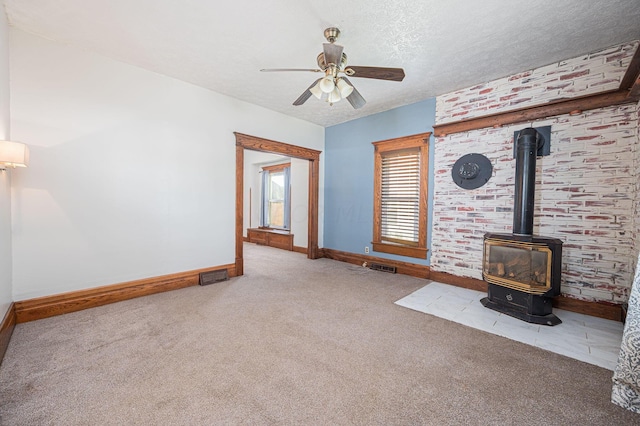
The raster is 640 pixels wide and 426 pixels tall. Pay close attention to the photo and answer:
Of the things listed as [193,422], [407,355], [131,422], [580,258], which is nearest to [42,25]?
[131,422]

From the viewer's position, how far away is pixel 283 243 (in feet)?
23.5

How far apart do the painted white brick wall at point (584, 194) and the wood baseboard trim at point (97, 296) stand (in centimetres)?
436

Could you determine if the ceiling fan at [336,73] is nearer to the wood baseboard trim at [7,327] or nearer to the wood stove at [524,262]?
the wood stove at [524,262]

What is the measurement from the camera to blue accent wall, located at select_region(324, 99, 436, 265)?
15.0ft

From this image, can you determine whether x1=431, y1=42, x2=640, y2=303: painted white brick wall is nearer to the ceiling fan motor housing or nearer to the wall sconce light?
the ceiling fan motor housing

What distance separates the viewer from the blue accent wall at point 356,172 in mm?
4570

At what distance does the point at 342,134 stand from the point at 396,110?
1283 millimetres

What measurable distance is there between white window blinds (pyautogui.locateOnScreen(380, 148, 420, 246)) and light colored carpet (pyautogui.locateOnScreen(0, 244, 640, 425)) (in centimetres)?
195

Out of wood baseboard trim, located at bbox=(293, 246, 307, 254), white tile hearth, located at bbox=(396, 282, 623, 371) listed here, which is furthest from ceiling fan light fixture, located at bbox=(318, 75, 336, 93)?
wood baseboard trim, located at bbox=(293, 246, 307, 254)

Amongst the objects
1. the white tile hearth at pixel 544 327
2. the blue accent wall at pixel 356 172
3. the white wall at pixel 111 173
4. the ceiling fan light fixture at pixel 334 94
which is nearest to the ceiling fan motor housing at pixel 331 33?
the ceiling fan light fixture at pixel 334 94

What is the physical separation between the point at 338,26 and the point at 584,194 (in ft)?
10.9

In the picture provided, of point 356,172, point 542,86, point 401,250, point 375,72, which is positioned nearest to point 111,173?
point 375,72

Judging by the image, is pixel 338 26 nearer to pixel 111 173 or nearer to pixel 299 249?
pixel 111 173

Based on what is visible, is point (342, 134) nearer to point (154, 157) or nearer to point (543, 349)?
point (154, 157)
